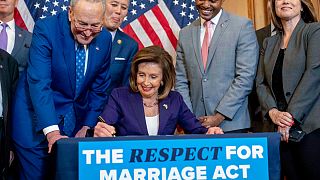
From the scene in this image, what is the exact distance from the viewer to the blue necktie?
2.39 m

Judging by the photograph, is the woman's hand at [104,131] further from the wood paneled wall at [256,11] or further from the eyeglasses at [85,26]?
the wood paneled wall at [256,11]

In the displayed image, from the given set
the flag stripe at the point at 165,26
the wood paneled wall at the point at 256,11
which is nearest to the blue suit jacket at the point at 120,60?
the flag stripe at the point at 165,26

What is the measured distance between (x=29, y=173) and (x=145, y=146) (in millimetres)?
923

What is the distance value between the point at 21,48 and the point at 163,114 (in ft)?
3.52

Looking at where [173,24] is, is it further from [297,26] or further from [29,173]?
[29,173]

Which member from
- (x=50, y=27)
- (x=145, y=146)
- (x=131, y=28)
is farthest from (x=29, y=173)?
(x=131, y=28)

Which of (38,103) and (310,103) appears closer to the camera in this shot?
(38,103)

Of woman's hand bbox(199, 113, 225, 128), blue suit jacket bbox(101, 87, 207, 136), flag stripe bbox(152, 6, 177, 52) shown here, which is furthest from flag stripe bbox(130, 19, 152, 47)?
blue suit jacket bbox(101, 87, 207, 136)

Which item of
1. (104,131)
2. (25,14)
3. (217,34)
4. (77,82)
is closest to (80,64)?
(77,82)

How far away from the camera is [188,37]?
3078 mm

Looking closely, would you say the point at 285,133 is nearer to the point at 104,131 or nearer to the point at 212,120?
the point at 212,120

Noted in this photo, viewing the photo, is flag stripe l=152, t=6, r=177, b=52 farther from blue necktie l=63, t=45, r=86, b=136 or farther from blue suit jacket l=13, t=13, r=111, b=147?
blue necktie l=63, t=45, r=86, b=136

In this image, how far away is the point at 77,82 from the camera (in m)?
2.42

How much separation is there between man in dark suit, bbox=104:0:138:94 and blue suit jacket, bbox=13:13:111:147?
553mm
